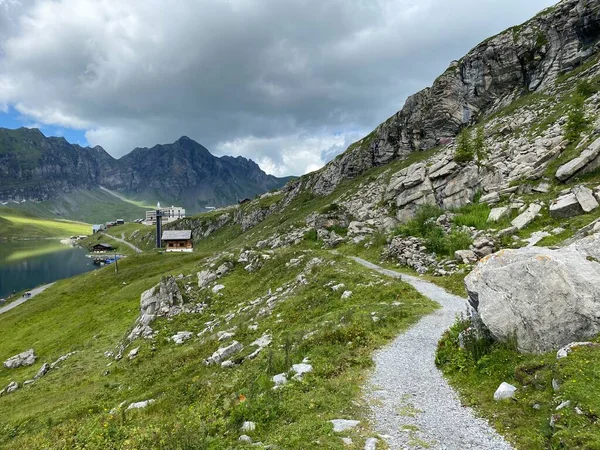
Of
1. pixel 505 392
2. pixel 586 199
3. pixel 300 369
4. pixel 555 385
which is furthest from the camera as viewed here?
pixel 586 199

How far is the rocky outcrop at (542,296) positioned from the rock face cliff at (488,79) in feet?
272

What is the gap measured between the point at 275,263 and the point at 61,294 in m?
61.9

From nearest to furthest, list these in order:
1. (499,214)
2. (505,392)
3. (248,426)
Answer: (505,392)
(248,426)
(499,214)

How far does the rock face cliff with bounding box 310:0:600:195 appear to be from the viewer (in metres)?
76.0

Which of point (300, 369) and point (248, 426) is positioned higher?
point (300, 369)

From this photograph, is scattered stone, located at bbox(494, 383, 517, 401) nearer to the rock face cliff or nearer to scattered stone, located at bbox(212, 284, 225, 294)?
scattered stone, located at bbox(212, 284, 225, 294)

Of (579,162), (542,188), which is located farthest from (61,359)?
(579,162)

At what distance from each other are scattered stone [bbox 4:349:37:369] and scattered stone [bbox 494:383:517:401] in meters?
52.0

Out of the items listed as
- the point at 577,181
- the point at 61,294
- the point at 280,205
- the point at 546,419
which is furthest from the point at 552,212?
the point at 280,205

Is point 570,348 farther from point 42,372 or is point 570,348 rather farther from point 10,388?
point 10,388

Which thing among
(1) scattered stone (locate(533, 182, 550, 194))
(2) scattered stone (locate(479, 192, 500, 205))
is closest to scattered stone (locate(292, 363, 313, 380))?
(1) scattered stone (locate(533, 182, 550, 194))

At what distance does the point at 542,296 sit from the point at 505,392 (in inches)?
155

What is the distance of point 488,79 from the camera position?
299 ft

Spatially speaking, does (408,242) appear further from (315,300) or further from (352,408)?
(352,408)
